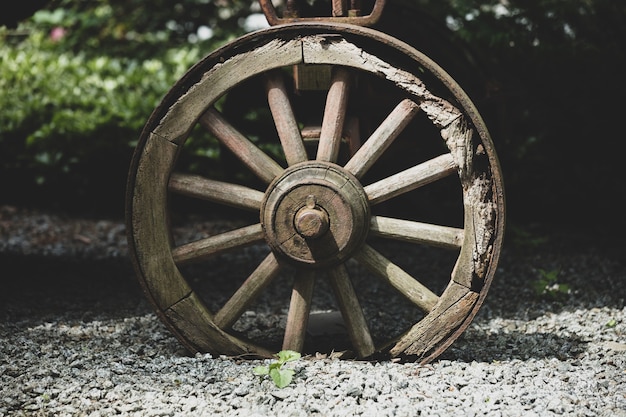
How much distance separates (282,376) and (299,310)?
12.5 inches

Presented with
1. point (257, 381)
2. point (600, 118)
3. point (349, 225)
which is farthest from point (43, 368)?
point (600, 118)

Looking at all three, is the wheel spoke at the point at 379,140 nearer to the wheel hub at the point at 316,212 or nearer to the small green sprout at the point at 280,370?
the wheel hub at the point at 316,212

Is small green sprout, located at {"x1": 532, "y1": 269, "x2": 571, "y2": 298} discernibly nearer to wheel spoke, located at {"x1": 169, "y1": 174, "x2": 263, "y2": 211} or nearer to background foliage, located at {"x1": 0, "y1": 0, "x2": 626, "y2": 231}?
background foliage, located at {"x1": 0, "y1": 0, "x2": 626, "y2": 231}

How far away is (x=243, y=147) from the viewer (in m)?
2.45

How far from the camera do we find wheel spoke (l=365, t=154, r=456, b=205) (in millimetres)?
2352

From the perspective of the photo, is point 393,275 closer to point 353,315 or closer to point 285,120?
point 353,315

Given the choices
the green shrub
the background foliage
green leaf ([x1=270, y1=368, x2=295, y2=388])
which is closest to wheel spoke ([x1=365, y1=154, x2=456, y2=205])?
green leaf ([x1=270, y1=368, x2=295, y2=388])

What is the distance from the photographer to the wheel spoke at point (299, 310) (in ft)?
8.04

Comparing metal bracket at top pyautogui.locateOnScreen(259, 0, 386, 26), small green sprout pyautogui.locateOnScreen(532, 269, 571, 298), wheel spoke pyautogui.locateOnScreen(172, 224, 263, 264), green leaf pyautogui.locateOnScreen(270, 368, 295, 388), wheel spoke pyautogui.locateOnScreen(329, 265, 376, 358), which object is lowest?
green leaf pyautogui.locateOnScreen(270, 368, 295, 388)

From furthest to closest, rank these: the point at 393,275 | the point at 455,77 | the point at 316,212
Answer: the point at 455,77 < the point at 393,275 < the point at 316,212

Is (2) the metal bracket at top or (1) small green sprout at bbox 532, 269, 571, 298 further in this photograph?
(1) small green sprout at bbox 532, 269, 571, 298

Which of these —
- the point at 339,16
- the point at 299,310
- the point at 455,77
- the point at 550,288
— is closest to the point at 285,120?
the point at 339,16

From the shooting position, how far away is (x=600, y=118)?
3.90 metres

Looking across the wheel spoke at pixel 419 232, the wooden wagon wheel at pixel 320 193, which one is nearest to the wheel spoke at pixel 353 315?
the wooden wagon wheel at pixel 320 193
